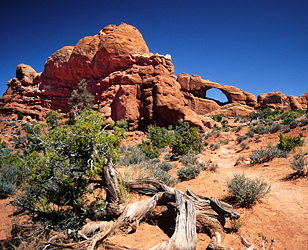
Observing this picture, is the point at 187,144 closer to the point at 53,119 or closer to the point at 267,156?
the point at 267,156

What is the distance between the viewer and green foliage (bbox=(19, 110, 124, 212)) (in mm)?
2891

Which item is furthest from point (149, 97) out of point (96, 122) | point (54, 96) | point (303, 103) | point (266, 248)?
point (303, 103)

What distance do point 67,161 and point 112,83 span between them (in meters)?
22.9

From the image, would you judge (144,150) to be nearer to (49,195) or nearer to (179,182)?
(179,182)

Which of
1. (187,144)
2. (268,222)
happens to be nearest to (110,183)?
(268,222)

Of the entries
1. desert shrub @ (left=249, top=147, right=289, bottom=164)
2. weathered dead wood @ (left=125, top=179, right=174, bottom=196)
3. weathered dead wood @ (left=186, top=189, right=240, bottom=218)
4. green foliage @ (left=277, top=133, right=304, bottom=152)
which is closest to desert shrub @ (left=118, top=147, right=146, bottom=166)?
weathered dead wood @ (left=125, top=179, right=174, bottom=196)

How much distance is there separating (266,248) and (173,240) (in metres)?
1.38

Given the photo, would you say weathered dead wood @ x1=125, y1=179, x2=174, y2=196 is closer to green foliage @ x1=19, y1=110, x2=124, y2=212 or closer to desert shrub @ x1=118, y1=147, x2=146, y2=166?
green foliage @ x1=19, y1=110, x2=124, y2=212

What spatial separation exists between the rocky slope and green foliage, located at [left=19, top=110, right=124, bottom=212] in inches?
714

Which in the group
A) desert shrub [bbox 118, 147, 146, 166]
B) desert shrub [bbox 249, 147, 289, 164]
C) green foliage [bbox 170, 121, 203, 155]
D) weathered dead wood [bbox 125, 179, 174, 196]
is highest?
green foliage [bbox 170, 121, 203, 155]

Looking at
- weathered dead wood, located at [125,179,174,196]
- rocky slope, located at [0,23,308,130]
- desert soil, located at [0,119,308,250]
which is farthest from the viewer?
rocky slope, located at [0,23,308,130]

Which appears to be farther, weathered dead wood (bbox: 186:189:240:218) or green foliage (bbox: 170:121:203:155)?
green foliage (bbox: 170:121:203:155)

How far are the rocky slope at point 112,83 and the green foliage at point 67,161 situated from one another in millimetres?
18138

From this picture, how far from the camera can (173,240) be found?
2.14 m
